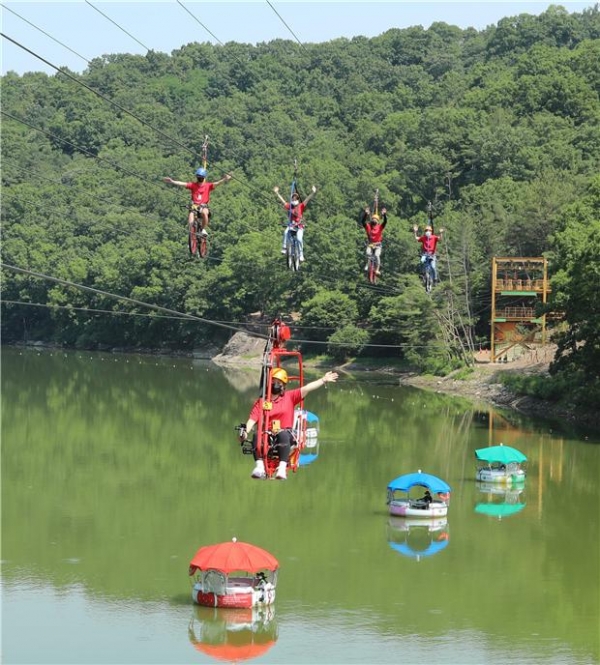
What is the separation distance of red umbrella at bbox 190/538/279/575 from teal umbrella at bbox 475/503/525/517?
1376cm

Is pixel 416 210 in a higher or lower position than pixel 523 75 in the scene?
lower

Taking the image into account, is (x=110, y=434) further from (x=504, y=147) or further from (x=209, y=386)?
(x=504, y=147)

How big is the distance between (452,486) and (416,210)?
64.0 m

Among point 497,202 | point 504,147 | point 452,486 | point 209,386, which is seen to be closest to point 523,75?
point 504,147

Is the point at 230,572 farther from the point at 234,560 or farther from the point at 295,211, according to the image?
the point at 295,211

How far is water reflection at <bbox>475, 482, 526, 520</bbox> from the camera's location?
41812 millimetres

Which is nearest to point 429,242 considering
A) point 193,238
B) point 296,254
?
point 296,254

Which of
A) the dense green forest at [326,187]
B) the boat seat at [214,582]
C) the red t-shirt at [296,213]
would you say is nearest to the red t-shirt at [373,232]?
the red t-shirt at [296,213]

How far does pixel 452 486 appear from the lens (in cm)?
4591

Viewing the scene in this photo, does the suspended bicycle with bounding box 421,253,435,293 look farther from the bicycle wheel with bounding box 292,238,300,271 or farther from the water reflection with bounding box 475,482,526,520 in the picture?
the water reflection with bounding box 475,482,526,520

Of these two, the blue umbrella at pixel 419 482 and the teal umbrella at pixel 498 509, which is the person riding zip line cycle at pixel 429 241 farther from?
the teal umbrella at pixel 498 509

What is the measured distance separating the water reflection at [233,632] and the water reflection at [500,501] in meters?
13.7

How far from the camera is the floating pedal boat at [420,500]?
39.4m

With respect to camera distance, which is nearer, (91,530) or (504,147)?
(91,530)
